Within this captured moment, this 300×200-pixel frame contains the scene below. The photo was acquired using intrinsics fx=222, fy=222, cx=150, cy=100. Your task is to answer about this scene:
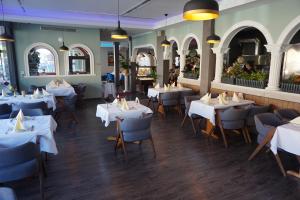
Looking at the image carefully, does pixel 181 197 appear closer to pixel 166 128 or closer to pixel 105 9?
pixel 166 128

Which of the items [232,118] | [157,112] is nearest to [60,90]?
[157,112]

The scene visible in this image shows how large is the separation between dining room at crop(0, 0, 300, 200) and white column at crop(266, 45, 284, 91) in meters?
0.03

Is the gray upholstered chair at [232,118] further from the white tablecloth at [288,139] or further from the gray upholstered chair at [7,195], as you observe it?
the gray upholstered chair at [7,195]

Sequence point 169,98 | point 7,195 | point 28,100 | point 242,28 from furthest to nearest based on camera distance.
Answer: point 169,98, point 242,28, point 28,100, point 7,195

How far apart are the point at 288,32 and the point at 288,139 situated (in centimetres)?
264

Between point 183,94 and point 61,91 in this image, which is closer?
point 183,94

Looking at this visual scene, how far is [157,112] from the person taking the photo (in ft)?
24.3

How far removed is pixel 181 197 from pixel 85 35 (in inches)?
319

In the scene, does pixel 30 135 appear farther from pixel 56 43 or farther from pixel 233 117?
pixel 56 43

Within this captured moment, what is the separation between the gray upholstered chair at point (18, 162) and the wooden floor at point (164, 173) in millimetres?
464

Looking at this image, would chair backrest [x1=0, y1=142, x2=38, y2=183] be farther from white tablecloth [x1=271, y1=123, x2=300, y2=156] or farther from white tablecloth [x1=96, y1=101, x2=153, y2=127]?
white tablecloth [x1=271, y1=123, x2=300, y2=156]

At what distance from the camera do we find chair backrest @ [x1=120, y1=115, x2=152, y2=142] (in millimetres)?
3660

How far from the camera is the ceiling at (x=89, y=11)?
19.6ft

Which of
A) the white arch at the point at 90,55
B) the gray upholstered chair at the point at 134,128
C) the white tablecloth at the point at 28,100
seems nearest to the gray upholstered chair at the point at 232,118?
the gray upholstered chair at the point at 134,128
